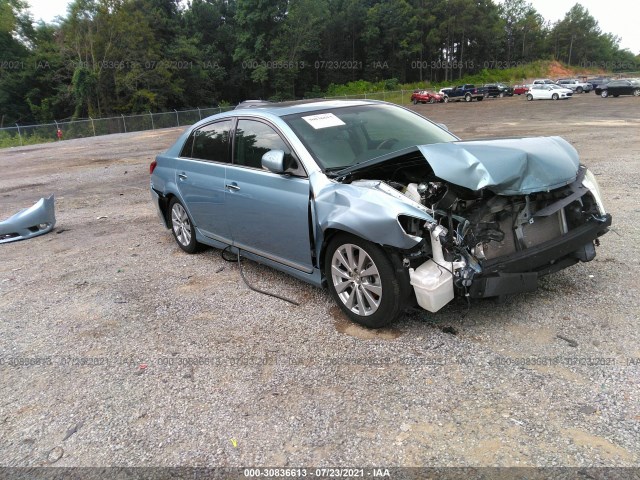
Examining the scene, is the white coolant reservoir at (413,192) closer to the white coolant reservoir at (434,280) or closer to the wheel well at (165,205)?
the white coolant reservoir at (434,280)

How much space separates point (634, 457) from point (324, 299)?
8.37 feet

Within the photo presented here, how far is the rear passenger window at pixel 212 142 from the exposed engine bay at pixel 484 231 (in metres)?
1.73

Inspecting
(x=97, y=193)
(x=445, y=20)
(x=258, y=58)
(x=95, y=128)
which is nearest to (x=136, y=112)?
(x=95, y=128)

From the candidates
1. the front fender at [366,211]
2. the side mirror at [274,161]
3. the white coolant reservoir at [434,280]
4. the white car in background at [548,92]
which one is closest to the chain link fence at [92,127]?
the white car in background at [548,92]

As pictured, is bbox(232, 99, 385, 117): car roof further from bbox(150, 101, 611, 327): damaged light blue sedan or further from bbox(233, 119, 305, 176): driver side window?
bbox(233, 119, 305, 176): driver side window

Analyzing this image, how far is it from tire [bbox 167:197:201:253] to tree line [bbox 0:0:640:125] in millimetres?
48048

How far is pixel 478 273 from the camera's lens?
3.29m

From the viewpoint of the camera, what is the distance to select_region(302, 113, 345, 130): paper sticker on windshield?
4410 millimetres

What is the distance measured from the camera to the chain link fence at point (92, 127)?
33.6 metres

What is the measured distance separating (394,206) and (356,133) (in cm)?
133

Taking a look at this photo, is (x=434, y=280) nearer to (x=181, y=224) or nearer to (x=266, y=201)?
(x=266, y=201)

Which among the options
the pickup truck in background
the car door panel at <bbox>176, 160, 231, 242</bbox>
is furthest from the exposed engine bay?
the pickup truck in background

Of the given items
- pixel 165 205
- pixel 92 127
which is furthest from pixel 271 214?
pixel 92 127

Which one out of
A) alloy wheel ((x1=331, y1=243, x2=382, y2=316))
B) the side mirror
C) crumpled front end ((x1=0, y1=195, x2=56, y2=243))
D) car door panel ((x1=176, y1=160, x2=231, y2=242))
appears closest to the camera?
alloy wheel ((x1=331, y1=243, x2=382, y2=316))
